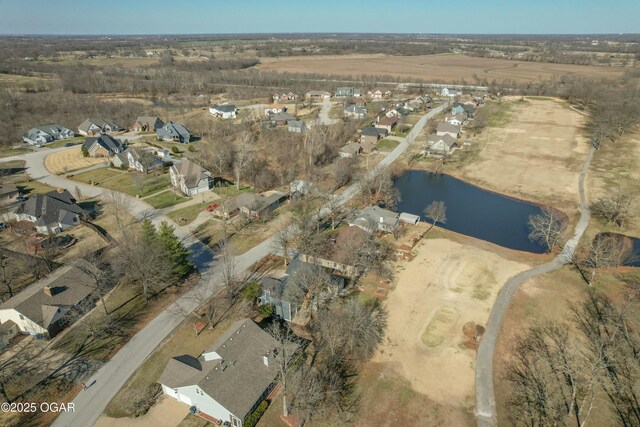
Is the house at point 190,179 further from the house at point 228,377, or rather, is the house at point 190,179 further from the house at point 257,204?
the house at point 228,377

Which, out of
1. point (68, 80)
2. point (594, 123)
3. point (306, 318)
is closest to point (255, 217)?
point (306, 318)

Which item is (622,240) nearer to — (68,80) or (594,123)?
(594,123)

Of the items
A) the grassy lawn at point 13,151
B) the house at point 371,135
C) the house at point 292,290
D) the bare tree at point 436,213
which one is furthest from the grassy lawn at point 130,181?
the house at point 371,135

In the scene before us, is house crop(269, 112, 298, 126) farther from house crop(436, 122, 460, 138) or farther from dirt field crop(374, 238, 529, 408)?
dirt field crop(374, 238, 529, 408)

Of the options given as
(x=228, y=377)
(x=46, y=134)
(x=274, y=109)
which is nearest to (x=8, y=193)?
(x=46, y=134)

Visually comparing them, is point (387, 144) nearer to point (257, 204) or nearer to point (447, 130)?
point (447, 130)
